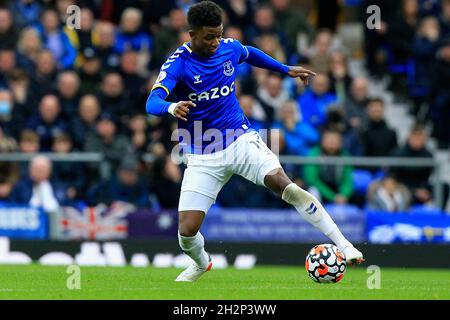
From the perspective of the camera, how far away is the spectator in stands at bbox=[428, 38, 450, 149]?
19484 millimetres

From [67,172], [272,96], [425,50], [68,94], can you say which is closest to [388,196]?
[272,96]

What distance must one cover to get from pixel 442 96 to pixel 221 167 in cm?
876

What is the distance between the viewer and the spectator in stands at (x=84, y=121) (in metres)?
17.8

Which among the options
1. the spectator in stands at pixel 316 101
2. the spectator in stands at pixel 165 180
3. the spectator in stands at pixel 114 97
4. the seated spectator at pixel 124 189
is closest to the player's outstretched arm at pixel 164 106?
the seated spectator at pixel 124 189

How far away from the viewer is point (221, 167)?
11633mm

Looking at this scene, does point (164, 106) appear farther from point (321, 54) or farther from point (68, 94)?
point (321, 54)

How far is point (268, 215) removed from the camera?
16.8m

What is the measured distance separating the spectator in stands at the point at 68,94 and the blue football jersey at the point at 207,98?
21.4ft

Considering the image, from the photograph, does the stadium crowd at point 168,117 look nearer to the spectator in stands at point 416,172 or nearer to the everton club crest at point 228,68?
the spectator in stands at point 416,172

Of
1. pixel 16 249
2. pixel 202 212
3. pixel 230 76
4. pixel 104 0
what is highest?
pixel 104 0

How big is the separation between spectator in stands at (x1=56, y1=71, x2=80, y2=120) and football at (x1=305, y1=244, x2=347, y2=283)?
7349 mm

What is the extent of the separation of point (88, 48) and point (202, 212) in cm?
822
